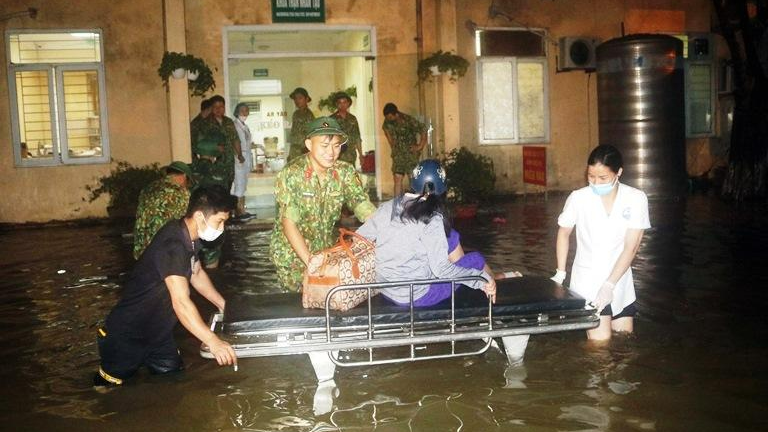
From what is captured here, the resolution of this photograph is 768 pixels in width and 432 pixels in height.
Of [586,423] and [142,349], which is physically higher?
[142,349]

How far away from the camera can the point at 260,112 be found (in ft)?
63.3

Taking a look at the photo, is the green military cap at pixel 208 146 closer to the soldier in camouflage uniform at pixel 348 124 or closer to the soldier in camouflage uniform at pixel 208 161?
the soldier in camouflage uniform at pixel 208 161

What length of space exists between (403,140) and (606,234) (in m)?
9.38

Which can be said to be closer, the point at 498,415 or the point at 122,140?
the point at 498,415

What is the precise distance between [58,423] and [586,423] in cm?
318

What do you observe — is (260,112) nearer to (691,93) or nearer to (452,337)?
(691,93)

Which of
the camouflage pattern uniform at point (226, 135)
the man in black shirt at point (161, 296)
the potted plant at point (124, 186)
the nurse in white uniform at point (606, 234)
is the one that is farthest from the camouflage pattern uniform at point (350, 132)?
the man in black shirt at point (161, 296)

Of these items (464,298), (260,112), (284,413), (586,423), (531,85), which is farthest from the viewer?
(260,112)

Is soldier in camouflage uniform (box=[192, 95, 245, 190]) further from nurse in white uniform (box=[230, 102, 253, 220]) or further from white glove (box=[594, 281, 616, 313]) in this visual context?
white glove (box=[594, 281, 616, 313])

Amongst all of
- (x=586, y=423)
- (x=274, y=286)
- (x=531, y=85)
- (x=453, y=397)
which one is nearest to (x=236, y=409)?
(x=453, y=397)

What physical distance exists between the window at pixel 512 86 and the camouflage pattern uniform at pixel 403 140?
2853 millimetres

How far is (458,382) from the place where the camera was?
562 centimetres

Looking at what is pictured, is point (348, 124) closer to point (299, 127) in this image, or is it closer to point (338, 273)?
point (299, 127)

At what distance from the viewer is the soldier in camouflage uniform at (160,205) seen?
26.6 feet
